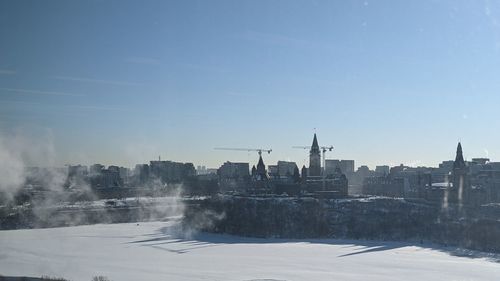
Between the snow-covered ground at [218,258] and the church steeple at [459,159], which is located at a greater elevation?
the church steeple at [459,159]

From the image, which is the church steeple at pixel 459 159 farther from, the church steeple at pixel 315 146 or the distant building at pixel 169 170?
the distant building at pixel 169 170

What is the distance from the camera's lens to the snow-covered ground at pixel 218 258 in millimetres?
40594

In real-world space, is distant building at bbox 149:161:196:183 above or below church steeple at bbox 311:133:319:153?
below

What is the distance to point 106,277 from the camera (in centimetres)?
3794

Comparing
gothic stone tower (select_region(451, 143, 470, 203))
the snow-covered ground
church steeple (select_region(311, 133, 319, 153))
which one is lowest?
the snow-covered ground

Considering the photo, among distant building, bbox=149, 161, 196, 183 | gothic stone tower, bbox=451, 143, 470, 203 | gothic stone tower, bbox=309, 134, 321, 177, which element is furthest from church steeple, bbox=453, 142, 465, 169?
distant building, bbox=149, 161, 196, 183

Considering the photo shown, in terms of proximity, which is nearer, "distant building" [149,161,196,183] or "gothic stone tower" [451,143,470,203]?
"gothic stone tower" [451,143,470,203]

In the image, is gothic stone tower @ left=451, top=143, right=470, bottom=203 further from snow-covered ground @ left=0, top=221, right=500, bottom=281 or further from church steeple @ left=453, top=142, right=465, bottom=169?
snow-covered ground @ left=0, top=221, right=500, bottom=281

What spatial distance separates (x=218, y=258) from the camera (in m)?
49.2

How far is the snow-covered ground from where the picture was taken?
40594 mm

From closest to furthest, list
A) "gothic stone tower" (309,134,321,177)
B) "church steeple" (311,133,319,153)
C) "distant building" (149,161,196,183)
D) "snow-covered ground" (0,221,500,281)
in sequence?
"snow-covered ground" (0,221,500,281), "gothic stone tower" (309,134,321,177), "church steeple" (311,133,319,153), "distant building" (149,161,196,183)

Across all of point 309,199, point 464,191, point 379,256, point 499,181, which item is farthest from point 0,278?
point 499,181

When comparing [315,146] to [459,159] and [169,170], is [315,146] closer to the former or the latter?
[459,159]

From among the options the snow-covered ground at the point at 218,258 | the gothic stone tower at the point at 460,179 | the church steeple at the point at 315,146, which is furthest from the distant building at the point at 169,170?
the snow-covered ground at the point at 218,258
